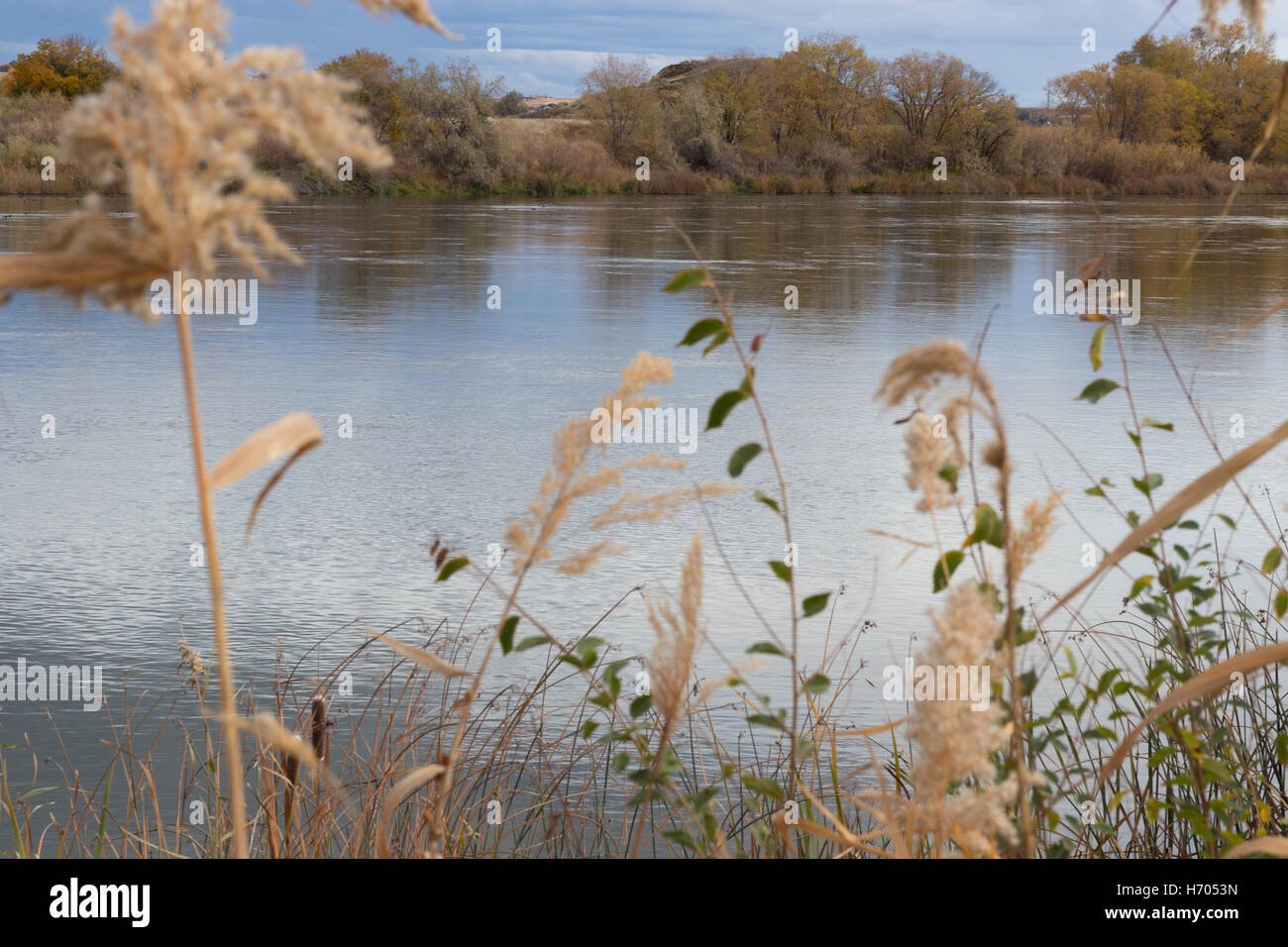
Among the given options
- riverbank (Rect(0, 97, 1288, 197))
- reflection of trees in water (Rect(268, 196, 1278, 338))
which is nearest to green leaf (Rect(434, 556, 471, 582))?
reflection of trees in water (Rect(268, 196, 1278, 338))

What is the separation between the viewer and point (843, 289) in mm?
11195

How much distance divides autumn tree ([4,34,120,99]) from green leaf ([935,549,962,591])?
133 ft

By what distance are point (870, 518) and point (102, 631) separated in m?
2.57

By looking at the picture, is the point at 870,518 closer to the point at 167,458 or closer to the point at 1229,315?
the point at 167,458

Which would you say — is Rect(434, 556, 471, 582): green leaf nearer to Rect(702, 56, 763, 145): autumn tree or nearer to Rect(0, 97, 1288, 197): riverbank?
Rect(0, 97, 1288, 197): riverbank

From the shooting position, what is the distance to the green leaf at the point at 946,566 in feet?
3.81

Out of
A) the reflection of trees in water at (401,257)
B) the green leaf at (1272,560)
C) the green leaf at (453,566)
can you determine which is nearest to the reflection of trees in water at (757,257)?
the reflection of trees in water at (401,257)

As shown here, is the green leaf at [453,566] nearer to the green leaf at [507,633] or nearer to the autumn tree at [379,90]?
the green leaf at [507,633]

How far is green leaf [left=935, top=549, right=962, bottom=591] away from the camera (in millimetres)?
1160

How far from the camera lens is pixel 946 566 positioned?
118 cm

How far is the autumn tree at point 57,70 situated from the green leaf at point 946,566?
40405mm

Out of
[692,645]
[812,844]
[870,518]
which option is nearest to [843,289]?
[870,518]

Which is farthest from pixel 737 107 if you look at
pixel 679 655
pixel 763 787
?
pixel 679 655

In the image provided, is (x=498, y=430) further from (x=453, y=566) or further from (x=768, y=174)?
(x=768, y=174)
